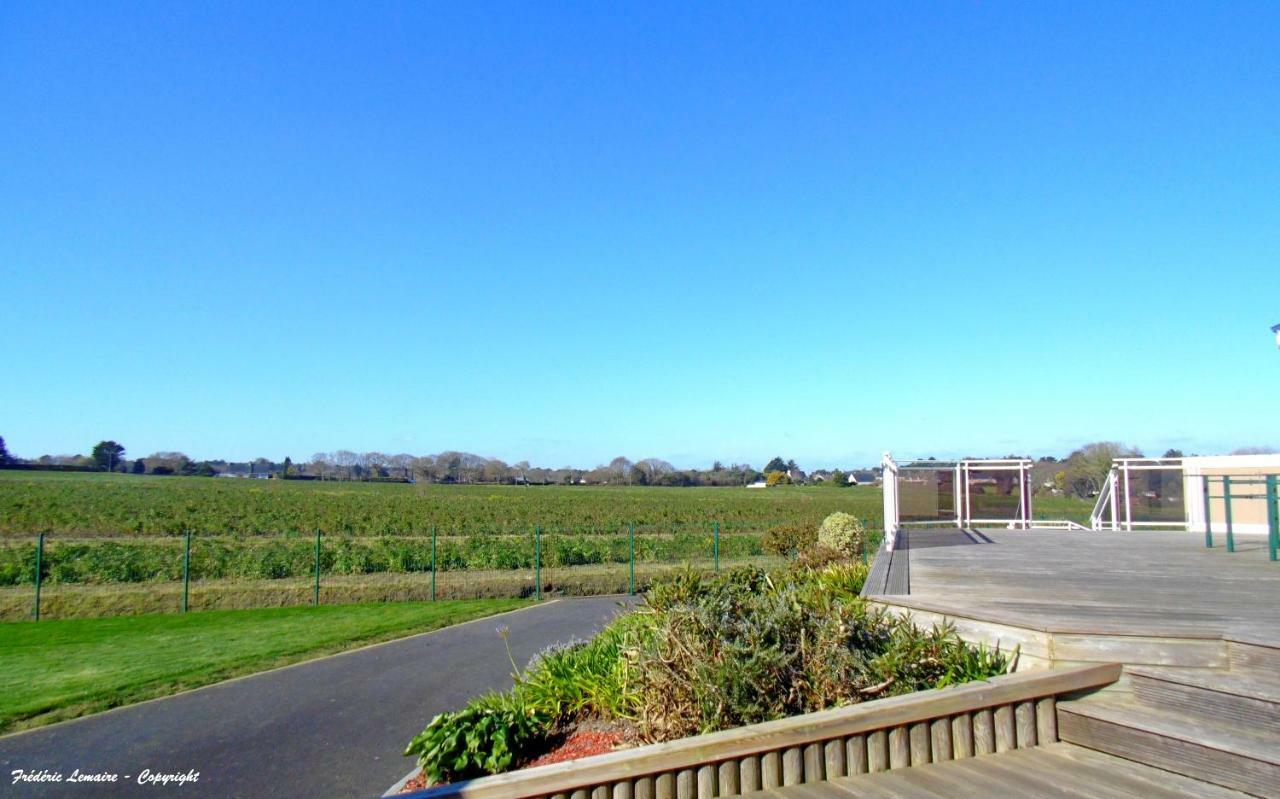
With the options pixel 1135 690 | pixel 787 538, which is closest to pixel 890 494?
pixel 787 538

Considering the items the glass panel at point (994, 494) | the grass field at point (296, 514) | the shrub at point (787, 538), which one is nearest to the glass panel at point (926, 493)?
the glass panel at point (994, 494)

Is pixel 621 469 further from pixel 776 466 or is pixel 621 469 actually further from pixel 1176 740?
pixel 1176 740

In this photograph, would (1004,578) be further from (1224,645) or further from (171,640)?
(171,640)

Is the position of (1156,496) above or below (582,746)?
above

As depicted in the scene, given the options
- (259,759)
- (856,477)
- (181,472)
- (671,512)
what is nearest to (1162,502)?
(856,477)

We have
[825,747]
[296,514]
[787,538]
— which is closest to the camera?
[825,747]

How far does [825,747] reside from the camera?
4.16 meters

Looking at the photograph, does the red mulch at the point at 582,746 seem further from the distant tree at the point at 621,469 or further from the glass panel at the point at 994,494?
the distant tree at the point at 621,469

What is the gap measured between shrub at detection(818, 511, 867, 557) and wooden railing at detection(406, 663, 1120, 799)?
9.47 meters

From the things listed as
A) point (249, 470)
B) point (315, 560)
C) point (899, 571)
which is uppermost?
point (249, 470)

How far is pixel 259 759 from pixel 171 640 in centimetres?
827

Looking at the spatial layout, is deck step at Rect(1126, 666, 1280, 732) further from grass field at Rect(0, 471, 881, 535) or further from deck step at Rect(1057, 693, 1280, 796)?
grass field at Rect(0, 471, 881, 535)

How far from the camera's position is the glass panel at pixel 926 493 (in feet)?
45.6

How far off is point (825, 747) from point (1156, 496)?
526 inches
